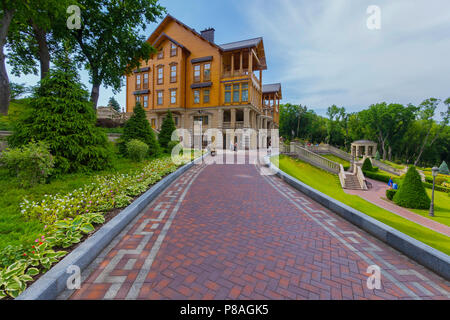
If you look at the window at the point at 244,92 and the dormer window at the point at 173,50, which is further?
the dormer window at the point at 173,50

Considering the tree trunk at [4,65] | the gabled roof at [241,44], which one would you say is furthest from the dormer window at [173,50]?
the tree trunk at [4,65]

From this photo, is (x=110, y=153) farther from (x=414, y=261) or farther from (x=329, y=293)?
(x=414, y=261)

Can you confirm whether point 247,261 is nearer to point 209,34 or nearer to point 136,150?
point 136,150

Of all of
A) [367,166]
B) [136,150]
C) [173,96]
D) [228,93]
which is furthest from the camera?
[173,96]

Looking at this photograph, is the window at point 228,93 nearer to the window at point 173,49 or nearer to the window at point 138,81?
the window at point 173,49

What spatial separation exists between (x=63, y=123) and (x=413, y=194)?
67.1 ft

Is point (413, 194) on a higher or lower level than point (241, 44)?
lower

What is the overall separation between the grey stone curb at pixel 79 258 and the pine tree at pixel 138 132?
34.7 feet

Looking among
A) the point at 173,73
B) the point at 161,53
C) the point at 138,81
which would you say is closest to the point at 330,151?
the point at 173,73

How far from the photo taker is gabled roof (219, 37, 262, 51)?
29164 millimetres

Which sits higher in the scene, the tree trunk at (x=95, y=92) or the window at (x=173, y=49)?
the window at (x=173, y=49)

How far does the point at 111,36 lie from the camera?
55.0ft

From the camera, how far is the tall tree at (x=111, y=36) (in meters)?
16.0
